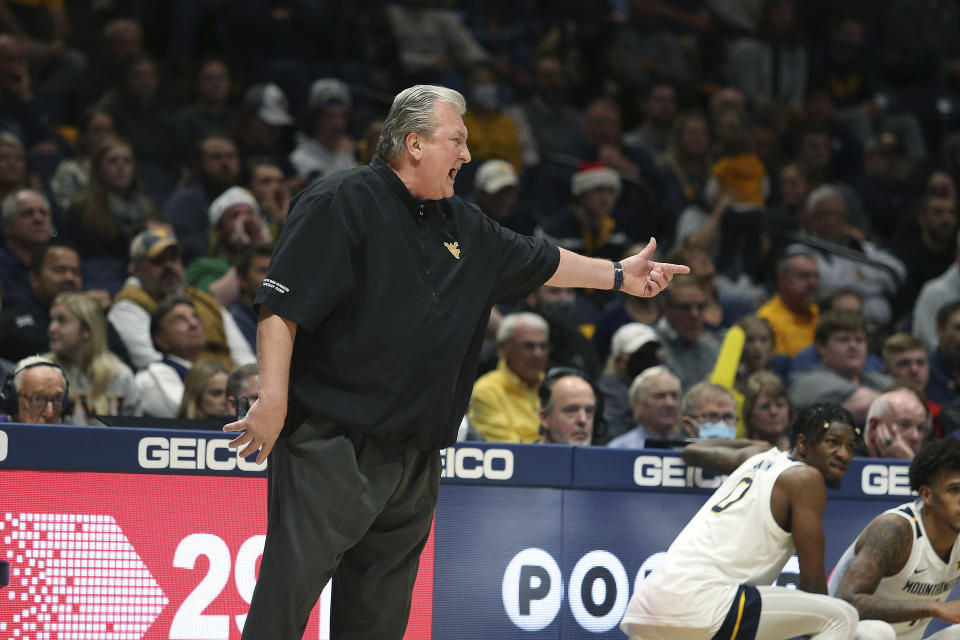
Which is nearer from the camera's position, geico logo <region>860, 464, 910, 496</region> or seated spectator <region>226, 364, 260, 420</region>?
geico logo <region>860, 464, 910, 496</region>

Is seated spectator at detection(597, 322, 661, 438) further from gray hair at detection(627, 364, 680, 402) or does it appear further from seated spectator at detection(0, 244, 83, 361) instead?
seated spectator at detection(0, 244, 83, 361)

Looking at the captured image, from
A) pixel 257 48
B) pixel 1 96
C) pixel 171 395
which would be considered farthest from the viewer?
A: pixel 257 48

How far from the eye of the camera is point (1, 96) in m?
10.1

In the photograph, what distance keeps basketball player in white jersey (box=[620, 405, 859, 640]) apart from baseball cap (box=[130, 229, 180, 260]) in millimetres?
4322

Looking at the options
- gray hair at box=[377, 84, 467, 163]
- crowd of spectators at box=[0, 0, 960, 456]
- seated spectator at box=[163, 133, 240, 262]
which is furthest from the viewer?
seated spectator at box=[163, 133, 240, 262]

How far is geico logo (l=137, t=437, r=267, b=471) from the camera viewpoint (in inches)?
210

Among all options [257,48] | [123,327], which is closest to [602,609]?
[123,327]

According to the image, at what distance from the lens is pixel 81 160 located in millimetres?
10000

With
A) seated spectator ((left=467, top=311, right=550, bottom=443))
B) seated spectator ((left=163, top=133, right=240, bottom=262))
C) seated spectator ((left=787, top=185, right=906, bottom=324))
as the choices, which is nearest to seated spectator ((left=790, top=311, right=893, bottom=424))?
seated spectator ((left=467, top=311, right=550, bottom=443))

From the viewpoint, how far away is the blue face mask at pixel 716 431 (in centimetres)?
686

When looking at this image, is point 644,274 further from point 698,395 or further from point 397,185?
point 698,395

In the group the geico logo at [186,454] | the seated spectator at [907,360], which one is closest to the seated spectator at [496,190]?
the seated spectator at [907,360]

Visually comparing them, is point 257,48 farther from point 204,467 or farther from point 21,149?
point 204,467

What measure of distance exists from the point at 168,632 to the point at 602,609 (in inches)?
70.0
